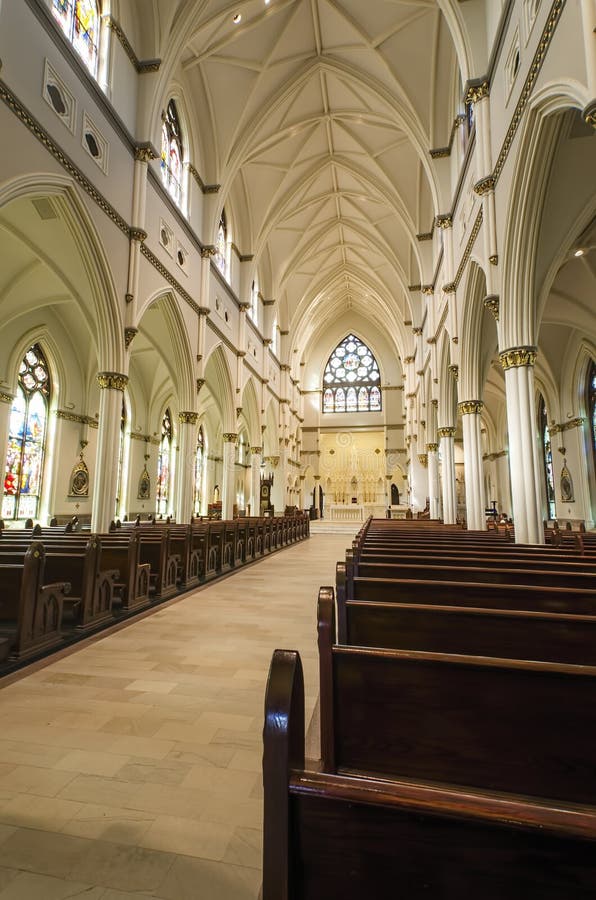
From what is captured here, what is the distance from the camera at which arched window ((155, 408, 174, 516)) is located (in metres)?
20.1

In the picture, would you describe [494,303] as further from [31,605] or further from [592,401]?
[592,401]

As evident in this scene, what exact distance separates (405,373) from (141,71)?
20.4m

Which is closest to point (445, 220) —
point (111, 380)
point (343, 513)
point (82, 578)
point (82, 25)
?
point (82, 25)

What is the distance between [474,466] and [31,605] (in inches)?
368

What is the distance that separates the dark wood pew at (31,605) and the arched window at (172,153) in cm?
1107

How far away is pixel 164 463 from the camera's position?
821 inches

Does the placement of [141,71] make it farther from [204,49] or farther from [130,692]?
[130,692]

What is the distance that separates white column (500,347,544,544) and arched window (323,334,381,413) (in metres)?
25.9

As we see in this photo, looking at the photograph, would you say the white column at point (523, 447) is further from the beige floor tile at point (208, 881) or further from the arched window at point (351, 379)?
the arched window at point (351, 379)

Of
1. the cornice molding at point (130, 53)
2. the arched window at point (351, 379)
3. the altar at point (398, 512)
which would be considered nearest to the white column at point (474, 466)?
the cornice molding at point (130, 53)

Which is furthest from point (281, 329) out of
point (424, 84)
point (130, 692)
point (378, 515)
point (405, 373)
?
point (130, 692)

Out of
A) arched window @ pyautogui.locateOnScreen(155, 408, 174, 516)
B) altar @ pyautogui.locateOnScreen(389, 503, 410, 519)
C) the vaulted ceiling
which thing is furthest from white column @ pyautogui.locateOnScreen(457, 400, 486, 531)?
altar @ pyautogui.locateOnScreen(389, 503, 410, 519)

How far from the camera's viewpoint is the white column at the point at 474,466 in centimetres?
1082

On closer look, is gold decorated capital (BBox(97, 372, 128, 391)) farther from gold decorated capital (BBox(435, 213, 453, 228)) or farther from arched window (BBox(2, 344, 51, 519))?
gold decorated capital (BBox(435, 213, 453, 228))
